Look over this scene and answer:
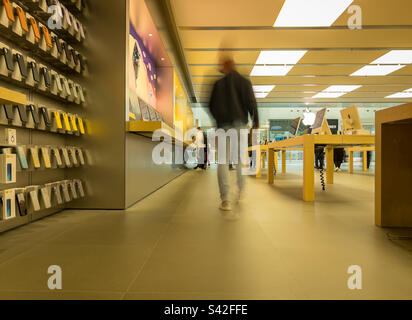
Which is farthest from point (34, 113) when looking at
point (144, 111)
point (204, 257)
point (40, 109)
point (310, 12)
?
point (310, 12)

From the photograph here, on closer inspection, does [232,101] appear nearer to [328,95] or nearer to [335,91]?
[335,91]

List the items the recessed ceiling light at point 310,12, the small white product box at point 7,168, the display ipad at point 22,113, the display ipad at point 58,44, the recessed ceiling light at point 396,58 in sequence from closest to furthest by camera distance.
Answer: the small white product box at point 7,168 → the display ipad at point 22,113 → the display ipad at point 58,44 → the recessed ceiling light at point 310,12 → the recessed ceiling light at point 396,58

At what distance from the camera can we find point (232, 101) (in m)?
2.53

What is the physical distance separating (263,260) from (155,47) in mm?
4309

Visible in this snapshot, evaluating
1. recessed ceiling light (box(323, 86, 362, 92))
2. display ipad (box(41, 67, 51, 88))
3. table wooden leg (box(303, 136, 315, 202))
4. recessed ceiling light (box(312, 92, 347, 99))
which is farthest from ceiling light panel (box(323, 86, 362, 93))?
display ipad (box(41, 67, 51, 88))

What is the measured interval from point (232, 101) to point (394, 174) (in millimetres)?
1391

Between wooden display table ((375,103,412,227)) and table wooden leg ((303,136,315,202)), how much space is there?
38.9 inches

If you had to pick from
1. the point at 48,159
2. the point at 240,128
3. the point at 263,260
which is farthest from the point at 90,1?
the point at 263,260

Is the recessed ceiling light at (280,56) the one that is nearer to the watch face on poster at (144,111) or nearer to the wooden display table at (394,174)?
the watch face on poster at (144,111)

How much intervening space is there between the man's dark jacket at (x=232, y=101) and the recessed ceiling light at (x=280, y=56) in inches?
171

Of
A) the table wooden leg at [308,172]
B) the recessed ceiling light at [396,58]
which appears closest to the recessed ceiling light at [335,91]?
the recessed ceiling light at [396,58]

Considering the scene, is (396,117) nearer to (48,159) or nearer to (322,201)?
(322,201)

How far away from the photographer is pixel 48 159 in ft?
6.42

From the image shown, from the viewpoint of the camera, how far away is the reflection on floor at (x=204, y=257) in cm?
100
